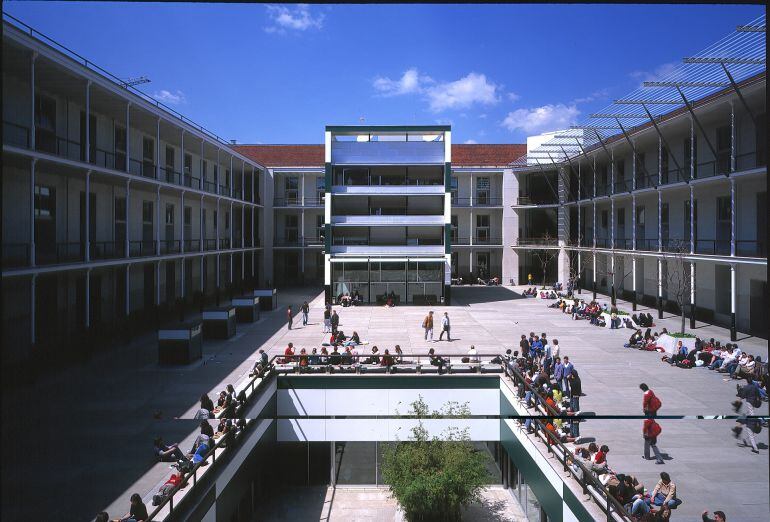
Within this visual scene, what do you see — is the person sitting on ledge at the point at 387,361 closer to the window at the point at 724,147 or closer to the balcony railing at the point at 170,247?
the balcony railing at the point at 170,247

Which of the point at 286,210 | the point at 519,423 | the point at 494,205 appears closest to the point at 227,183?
the point at 286,210

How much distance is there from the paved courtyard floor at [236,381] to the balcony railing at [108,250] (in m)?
3.04

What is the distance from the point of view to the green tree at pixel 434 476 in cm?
1006

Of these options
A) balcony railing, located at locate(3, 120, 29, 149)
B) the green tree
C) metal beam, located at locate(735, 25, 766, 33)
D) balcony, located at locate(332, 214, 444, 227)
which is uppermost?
balcony railing, located at locate(3, 120, 29, 149)

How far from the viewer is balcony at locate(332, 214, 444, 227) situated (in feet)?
90.5

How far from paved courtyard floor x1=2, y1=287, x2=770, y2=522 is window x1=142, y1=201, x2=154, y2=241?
5570mm

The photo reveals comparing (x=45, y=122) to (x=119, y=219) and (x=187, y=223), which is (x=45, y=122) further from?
(x=187, y=223)

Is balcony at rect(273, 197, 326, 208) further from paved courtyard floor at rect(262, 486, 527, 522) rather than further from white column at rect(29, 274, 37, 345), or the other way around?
paved courtyard floor at rect(262, 486, 527, 522)

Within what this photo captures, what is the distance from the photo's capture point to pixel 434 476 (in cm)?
1005

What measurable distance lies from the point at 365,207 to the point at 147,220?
1171 centimetres

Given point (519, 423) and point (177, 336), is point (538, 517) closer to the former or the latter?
point (519, 423)

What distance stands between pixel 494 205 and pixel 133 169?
25943 mm

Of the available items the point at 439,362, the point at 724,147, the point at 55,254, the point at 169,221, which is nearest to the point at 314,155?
the point at 169,221

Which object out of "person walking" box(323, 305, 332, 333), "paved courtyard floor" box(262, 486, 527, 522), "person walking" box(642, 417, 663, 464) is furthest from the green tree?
"person walking" box(323, 305, 332, 333)
